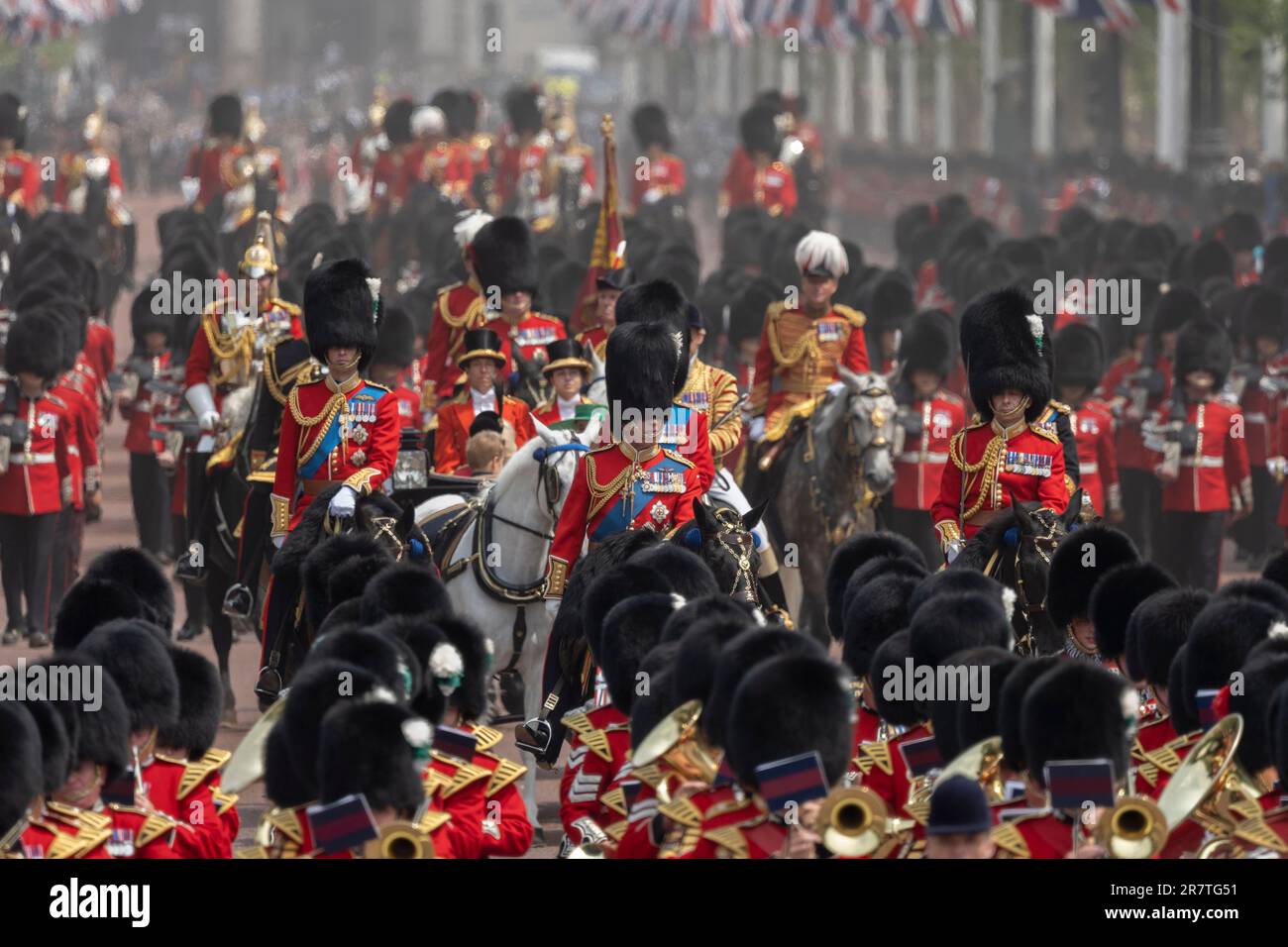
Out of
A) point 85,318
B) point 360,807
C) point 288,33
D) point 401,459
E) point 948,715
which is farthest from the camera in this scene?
point 288,33

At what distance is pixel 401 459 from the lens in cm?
A: 1156

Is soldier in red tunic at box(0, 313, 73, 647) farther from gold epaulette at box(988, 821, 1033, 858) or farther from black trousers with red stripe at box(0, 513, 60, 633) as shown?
gold epaulette at box(988, 821, 1033, 858)

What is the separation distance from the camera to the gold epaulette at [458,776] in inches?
288

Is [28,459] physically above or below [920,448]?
above

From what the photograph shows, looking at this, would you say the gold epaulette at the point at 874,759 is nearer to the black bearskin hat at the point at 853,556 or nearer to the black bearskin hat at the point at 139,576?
the black bearskin hat at the point at 853,556

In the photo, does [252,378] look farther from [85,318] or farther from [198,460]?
[85,318]

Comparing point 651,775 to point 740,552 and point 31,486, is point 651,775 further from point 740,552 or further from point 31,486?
point 31,486

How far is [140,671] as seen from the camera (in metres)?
8.05

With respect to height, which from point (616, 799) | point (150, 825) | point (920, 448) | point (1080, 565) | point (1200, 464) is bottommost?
point (1200, 464)

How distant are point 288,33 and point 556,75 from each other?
93.5 ft

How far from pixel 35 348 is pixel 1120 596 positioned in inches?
262

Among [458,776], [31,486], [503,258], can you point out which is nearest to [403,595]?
[458,776]

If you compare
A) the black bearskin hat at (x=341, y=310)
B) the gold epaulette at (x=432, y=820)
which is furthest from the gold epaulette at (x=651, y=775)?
the black bearskin hat at (x=341, y=310)

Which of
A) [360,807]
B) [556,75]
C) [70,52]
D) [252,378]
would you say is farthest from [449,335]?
[556,75]
